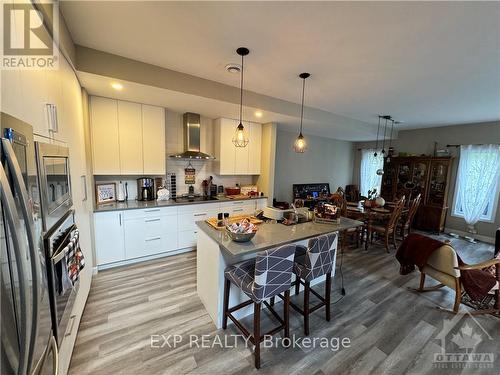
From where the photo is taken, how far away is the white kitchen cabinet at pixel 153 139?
10.6 ft

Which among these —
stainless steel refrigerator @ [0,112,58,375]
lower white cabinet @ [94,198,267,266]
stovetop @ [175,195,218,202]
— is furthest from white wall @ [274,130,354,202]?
stainless steel refrigerator @ [0,112,58,375]

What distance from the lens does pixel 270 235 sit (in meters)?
2.12

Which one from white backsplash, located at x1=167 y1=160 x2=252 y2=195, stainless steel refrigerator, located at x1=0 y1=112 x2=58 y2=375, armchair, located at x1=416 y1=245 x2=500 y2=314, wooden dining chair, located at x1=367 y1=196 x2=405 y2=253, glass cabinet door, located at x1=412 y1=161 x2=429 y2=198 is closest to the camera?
stainless steel refrigerator, located at x1=0 y1=112 x2=58 y2=375

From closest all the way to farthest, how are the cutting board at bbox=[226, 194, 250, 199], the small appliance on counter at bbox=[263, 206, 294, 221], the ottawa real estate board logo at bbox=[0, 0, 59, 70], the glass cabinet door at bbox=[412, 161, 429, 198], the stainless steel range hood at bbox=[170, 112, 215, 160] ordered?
the ottawa real estate board logo at bbox=[0, 0, 59, 70]
the small appliance on counter at bbox=[263, 206, 294, 221]
the stainless steel range hood at bbox=[170, 112, 215, 160]
the cutting board at bbox=[226, 194, 250, 199]
the glass cabinet door at bbox=[412, 161, 429, 198]

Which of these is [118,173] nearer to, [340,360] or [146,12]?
[146,12]

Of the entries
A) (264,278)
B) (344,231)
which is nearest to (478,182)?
(344,231)

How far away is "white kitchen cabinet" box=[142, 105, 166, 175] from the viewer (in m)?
3.23

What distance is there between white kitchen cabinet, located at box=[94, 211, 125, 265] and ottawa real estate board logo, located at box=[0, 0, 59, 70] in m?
1.94

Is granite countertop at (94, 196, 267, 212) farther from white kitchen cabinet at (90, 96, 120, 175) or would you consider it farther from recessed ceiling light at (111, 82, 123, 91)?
recessed ceiling light at (111, 82, 123, 91)

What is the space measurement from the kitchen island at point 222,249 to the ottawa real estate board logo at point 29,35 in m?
1.62

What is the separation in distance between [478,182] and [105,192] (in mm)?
7420

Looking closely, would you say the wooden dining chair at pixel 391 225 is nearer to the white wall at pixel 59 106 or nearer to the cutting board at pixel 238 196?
the cutting board at pixel 238 196

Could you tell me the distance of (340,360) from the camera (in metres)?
1.75

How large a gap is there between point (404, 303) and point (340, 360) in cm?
131
